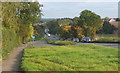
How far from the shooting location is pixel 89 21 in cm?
4503

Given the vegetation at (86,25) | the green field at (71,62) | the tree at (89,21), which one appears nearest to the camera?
the green field at (71,62)

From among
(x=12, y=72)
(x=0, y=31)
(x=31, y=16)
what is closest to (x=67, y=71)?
(x=12, y=72)

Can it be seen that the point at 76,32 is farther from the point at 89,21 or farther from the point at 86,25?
the point at 89,21

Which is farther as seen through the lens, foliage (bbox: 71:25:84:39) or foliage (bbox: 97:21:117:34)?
foliage (bbox: 97:21:117:34)

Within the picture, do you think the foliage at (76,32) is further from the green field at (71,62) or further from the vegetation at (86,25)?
the green field at (71,62)

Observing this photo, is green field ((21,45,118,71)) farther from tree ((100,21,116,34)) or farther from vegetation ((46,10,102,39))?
tree ((100,21,116,34))

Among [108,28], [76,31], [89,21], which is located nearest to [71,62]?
[89,21]

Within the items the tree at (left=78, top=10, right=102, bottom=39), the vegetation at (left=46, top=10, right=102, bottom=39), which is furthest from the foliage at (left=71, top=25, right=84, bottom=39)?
the tree at (left=78, top=10, right=102, bottom=39)

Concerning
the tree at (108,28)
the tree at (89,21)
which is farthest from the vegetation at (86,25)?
the tree at (108,28)

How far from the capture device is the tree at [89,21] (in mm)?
44938

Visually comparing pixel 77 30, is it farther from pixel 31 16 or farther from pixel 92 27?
pixel 31 16

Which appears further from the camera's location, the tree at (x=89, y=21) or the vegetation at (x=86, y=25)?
the vegetation at (x=86, y=25)

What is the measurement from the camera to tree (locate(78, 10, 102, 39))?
147 feet

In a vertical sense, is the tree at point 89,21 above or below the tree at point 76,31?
above
